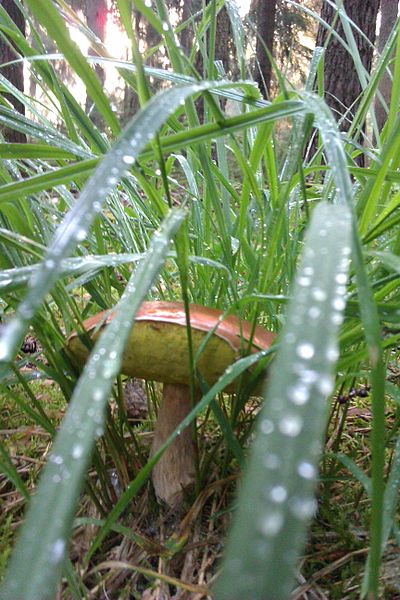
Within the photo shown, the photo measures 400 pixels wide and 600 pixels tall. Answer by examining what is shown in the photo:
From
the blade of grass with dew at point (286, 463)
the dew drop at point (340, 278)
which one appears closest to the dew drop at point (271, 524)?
the blade of grass with dew at point (286, 463)

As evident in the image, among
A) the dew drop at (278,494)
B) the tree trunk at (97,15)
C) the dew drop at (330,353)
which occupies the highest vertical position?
the tree trunk at (97,15)

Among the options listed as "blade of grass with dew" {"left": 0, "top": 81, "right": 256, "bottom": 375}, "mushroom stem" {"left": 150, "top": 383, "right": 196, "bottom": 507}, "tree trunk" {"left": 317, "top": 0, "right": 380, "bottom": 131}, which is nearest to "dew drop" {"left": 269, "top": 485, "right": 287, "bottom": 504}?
"blade of grass with dew" {"left": 0, "top": 81, "right": 256, "bottom": 375}

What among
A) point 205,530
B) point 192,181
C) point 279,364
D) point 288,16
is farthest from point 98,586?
point 288,16

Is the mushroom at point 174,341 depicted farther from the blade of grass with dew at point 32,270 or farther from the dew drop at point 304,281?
the dew drop at point 304,281

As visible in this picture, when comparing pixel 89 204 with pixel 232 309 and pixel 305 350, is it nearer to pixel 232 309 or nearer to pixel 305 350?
pixel 305 350

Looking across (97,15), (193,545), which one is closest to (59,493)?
(193,545)

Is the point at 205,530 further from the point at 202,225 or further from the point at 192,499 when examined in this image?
the point at 202,225
